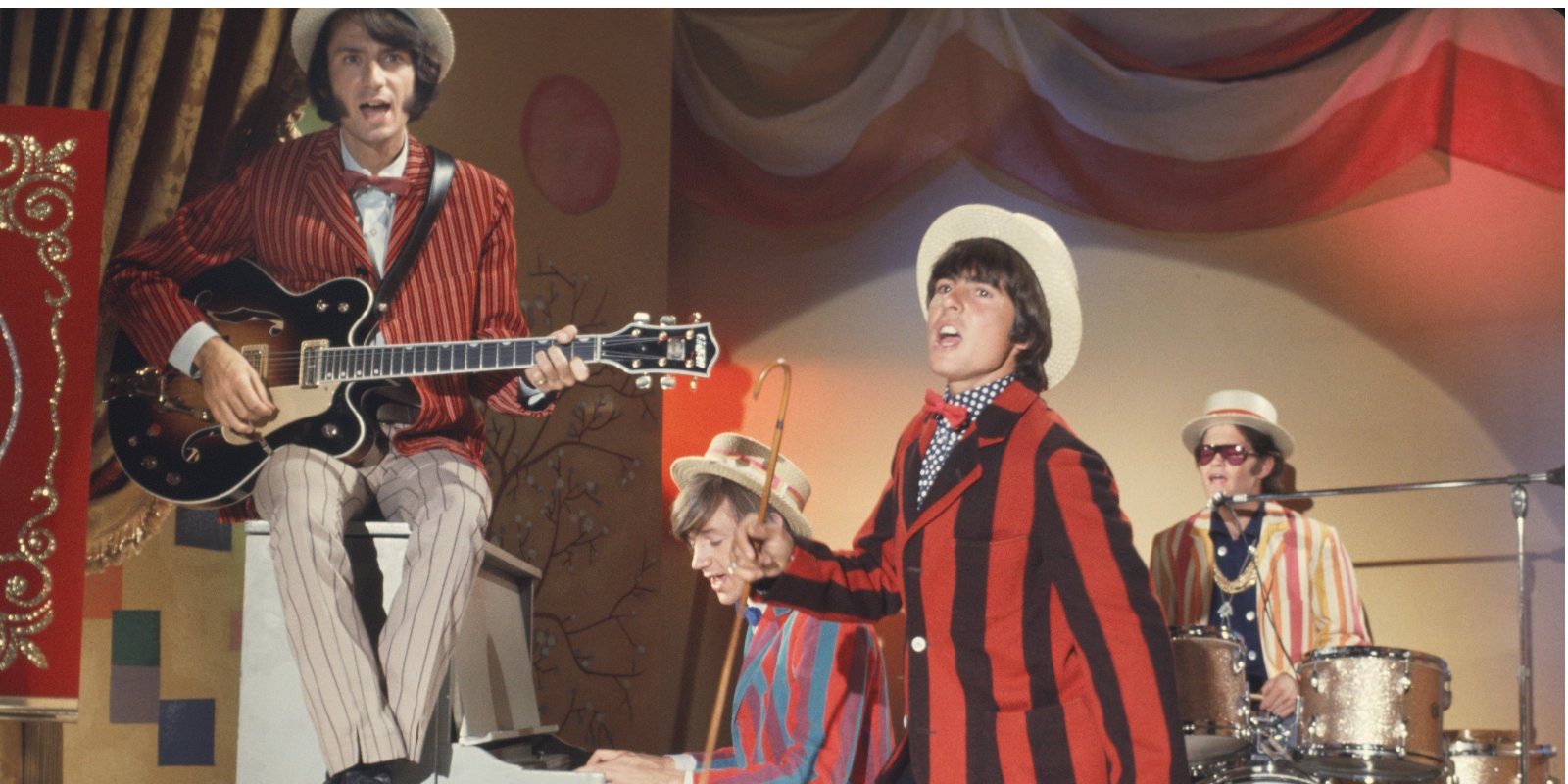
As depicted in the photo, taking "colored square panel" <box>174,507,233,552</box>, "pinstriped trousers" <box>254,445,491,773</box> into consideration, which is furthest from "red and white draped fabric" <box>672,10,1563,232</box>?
"pinstriped trousers" <box>254,445,491,773</box>

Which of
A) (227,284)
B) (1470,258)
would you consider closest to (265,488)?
(227,284)

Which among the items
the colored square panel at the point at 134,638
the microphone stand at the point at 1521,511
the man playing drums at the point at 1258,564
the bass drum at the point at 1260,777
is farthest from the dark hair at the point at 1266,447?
the colored square panel at the point at 134,638

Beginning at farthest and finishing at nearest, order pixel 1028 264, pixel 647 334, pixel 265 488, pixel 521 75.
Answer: pixel 521 75 < pixel 647 334 < pixel 265 488 < pixel 1028 264

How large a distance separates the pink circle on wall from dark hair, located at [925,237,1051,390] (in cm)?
252

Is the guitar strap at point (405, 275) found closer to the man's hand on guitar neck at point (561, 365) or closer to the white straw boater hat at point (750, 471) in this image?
the man's hand on guitar neck at point (561, 365)

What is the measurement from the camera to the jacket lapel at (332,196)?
3629mm

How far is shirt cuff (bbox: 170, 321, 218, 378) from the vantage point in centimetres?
354

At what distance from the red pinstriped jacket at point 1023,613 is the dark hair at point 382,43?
1.91m

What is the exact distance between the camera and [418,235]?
12.1 feet

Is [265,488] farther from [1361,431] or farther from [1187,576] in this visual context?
[1361,431]

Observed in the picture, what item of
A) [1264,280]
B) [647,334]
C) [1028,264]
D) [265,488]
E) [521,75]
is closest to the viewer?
[1028,264]

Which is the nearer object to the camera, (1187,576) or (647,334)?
(647,334)

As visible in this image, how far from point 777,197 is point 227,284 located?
241 centimetres

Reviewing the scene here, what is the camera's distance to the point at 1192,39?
529cm
